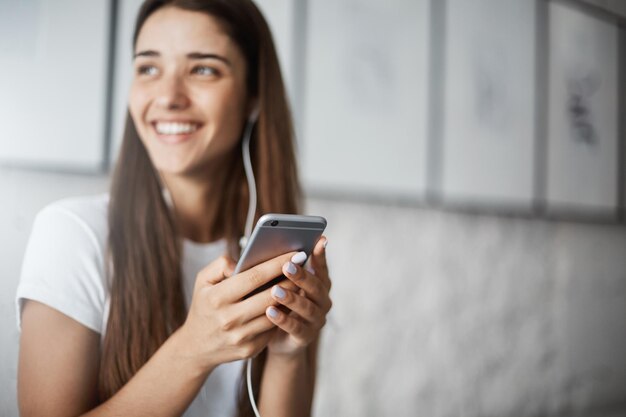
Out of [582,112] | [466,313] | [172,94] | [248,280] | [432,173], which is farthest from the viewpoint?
[582,112]

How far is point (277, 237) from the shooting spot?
0.66 metres

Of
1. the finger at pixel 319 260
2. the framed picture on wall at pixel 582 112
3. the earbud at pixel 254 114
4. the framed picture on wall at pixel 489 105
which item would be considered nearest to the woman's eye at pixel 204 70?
the earbud at pixel 254 114

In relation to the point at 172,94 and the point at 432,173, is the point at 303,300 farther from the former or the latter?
the point at 432,173

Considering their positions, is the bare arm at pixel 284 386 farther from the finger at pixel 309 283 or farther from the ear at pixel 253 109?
the ear at pixel 253 109

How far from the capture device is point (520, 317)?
1.91m

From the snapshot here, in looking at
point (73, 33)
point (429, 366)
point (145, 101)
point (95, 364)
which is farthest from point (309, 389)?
point (429, 366)

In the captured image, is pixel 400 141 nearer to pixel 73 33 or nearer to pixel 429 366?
pixel 429 366

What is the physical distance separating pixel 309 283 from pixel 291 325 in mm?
58

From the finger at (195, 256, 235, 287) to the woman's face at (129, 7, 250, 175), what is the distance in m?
0.30

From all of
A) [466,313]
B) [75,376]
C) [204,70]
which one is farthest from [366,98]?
[75,376]

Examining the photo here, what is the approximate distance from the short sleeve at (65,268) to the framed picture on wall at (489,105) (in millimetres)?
1090

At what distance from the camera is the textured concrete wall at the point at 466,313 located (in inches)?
57.4

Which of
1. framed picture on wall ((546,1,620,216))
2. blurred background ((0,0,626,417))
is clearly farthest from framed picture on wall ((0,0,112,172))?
framed picture on wall ((546,1,620,216))

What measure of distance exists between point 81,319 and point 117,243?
0.14 m
